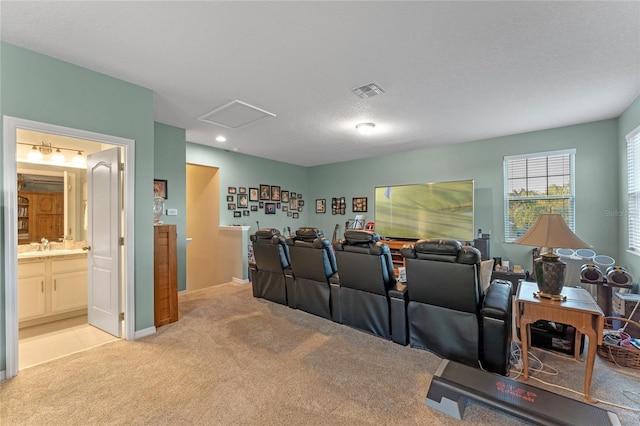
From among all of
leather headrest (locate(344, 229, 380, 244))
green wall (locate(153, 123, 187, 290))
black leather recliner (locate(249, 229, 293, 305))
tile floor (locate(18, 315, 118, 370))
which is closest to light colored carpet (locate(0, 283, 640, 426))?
tile floor (locate(18, 315, 118, 370))

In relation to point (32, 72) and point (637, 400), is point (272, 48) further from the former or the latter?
point (637, 400)

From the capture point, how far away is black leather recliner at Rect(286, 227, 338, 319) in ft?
11.7

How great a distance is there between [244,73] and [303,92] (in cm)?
72

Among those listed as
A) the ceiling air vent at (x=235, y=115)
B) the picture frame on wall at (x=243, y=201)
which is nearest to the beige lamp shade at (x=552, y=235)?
the ceiling air vent at (x=235, y=115)

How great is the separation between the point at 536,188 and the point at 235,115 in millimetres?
5089

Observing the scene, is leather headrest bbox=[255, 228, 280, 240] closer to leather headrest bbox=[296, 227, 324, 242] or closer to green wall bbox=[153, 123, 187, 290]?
leather headrest bbox=[296, 227, 324, 242]

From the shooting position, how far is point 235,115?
3939 millimetres

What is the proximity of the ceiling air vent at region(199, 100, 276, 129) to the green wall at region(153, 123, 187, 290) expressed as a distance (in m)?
0.83

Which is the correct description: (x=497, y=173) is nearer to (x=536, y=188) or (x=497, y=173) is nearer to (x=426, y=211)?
(x=536, y=188)

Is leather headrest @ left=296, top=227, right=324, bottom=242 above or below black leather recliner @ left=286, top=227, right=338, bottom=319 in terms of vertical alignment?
above

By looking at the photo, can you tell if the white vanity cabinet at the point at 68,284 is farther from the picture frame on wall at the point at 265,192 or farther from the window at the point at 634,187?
the window at the point at 634,187

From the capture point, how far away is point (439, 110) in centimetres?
379

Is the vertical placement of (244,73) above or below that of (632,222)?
above

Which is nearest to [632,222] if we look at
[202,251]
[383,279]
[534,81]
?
[534,81]
